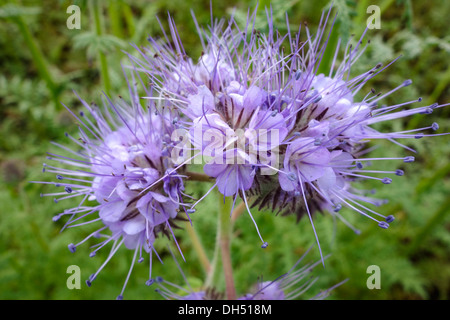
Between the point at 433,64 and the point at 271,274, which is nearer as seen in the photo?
the point at 271,274

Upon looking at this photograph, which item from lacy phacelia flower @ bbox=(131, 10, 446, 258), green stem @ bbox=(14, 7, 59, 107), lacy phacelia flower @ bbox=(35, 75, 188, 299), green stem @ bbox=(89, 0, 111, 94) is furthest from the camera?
green stem @ bbox=(14, 7, 59, 107)

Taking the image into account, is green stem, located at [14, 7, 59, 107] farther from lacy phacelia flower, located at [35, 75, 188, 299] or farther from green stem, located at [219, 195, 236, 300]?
green stem, located at [219, 195, 236, 300]

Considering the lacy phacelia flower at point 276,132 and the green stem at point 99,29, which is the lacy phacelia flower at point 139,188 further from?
the green stem at point 99,29

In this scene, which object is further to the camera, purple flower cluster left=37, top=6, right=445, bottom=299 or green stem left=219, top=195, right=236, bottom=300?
green stem left=219, top=195, right=236, bottom=300

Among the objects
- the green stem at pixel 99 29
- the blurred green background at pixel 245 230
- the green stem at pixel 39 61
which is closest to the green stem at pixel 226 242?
the blurred green background at pixel 245 230

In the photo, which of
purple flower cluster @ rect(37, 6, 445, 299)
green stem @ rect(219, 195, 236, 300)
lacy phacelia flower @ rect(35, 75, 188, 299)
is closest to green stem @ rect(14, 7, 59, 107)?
purple flower cluster @ rect(37, 6, 445, 299)

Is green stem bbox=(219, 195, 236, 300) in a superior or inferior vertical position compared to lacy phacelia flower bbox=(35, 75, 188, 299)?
inferior

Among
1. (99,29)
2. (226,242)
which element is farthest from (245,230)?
(99,29)

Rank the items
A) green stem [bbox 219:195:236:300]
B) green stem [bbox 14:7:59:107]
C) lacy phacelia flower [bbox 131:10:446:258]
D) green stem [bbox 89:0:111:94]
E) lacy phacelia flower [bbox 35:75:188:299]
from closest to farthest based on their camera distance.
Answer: lacy phacelia flower [bbox 131:10:446:258]
lacy phacelia flower [bbox 35:75:188:299]
green stem [bbox 219:195:236:300]
green stem [bbox 89:0:111:94]
green stem [bbox 14:7:59:107]

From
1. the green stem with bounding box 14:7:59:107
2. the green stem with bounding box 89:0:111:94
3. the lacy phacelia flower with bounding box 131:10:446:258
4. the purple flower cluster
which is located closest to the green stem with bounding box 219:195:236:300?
the purple flower cluster

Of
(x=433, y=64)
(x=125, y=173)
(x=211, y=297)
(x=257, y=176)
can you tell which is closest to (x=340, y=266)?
(x=211, y=297)
